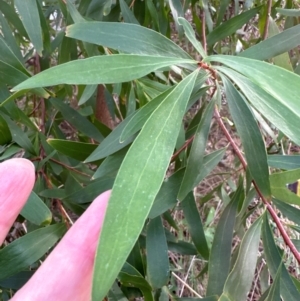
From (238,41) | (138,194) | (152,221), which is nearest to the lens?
(138,194)

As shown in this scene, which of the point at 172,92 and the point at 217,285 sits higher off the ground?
the point at 172,92

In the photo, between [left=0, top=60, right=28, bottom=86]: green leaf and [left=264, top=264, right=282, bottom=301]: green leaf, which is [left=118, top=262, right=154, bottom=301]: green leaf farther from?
[left=0, top=60, right=28, bottom=86]: green leaf

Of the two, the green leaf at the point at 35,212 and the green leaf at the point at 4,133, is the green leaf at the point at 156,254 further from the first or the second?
the green leaf at the point at 4,133

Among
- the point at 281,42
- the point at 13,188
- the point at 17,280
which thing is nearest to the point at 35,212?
the point at 13,188

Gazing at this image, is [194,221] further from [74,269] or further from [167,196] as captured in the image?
[74,269]

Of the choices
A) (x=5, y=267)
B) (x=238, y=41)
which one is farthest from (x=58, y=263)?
(x=238, y=41)

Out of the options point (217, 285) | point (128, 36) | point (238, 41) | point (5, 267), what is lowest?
point (217, 285)

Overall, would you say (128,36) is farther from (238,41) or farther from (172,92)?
(238,41)
